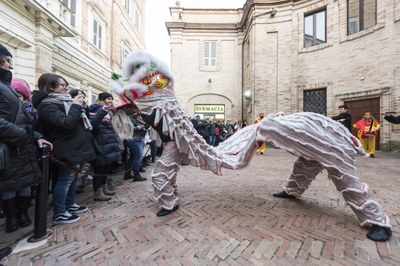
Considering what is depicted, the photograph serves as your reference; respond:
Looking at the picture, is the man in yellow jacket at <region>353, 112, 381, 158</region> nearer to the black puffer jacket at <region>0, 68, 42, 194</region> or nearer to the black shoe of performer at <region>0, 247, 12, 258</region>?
the black puffer jacket at <region>0, 68, 42, 194</region>

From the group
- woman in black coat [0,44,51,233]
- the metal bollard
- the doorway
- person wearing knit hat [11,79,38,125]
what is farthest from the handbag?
the doorway

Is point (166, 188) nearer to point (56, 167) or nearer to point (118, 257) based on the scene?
point (118, 257)

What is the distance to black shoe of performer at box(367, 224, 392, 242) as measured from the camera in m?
2.26

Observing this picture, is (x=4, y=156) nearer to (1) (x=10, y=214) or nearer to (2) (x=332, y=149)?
(1) (x=10, y=214)

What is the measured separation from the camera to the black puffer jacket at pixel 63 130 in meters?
Answer: 2.56

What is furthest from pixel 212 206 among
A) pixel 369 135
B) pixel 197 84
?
pixel 197 84

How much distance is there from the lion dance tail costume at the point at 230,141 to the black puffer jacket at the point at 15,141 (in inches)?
44.0

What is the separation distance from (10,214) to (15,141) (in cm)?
117

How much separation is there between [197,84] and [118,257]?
17.2m

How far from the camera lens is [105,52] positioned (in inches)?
522

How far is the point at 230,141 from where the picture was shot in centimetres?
321

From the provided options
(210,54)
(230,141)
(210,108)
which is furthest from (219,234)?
(210,54)

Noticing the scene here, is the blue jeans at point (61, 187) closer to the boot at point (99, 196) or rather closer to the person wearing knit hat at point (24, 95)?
the person wearing knit hat at point (24, 95)

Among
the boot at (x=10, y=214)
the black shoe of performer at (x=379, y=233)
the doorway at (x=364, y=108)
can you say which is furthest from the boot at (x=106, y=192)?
the doorway at (x=364, y=108)
